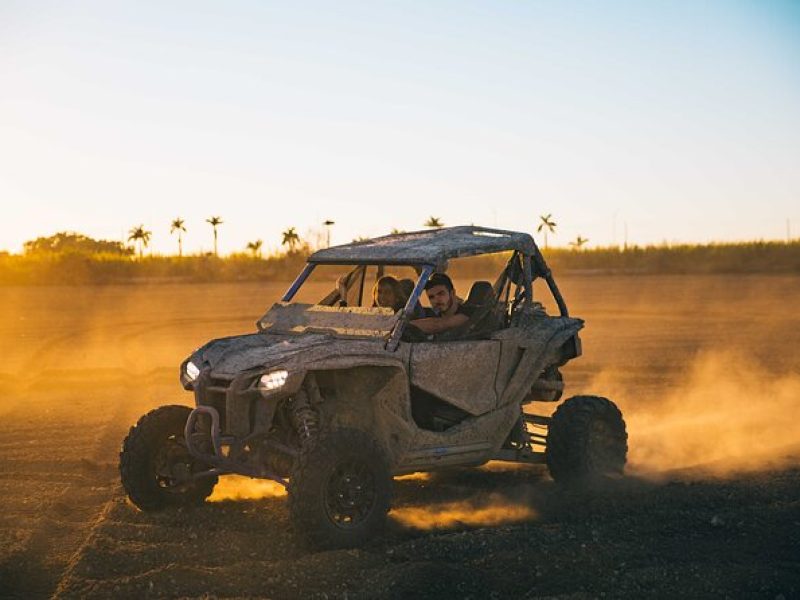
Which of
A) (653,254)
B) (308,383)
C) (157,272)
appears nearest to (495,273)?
(653,254)

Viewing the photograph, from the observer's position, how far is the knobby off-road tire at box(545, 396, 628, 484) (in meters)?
10.2

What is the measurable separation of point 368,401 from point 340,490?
2.99ft

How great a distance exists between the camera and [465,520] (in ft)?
29.9

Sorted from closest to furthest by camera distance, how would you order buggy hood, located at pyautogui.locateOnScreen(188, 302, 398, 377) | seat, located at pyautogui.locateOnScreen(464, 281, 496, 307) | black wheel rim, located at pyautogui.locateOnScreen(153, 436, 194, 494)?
buggy hood, located at pyautogui.locateOnScreen(188, 302, 398, 377)
black wheel rim, located at pyautogui.locateOnScreen(153, 436, 194, 494)
seat, located at pyautogui.locateOnScreen(464, 281, 496, 307)

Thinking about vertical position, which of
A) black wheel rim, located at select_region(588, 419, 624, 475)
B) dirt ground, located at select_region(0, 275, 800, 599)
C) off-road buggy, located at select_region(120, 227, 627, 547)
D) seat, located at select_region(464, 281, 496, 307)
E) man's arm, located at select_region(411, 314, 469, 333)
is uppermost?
seat, located at select_region(464, 281, 496, 307)

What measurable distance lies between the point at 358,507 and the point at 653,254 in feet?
151

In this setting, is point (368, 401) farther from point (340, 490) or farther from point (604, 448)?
point (604, 448)

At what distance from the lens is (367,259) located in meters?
9.64

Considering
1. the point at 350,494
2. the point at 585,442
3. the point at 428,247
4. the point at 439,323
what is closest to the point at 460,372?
the point at 439,323

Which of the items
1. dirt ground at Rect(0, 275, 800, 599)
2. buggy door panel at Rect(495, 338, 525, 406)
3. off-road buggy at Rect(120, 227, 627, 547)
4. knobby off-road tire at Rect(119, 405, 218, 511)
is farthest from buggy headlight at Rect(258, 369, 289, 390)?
buggy door panel at Rect(495, 338, 525, 406)

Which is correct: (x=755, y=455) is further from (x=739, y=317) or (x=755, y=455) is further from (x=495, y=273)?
(x=495, y=273)

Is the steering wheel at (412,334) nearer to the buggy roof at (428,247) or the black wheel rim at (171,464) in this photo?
the buggy roof at (428,247)

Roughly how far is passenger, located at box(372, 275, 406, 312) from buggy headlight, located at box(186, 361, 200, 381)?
5.13ft

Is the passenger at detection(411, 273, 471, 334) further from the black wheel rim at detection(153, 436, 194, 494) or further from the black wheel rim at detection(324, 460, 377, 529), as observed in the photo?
the black wheel rim at detection(153, 436, 194, 494)
